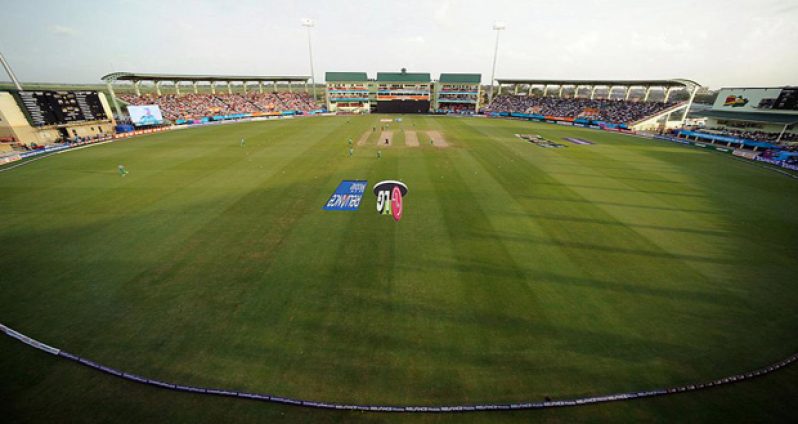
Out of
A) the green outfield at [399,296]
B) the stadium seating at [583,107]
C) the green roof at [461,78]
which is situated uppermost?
the green roof at [461,78]

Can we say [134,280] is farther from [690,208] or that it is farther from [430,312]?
[690,208]

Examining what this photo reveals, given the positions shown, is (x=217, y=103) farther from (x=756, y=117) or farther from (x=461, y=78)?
(x=756, y=117)

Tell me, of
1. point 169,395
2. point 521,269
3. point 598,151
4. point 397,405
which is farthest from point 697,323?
point 598,151

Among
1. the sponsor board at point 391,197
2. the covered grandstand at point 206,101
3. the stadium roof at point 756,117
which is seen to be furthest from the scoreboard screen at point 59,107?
the stadium roof at point 756,117

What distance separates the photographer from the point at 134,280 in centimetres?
1559

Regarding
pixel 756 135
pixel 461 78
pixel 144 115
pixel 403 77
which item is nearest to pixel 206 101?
Result: pixel 144 115

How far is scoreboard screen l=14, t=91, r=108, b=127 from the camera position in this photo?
1740 inches

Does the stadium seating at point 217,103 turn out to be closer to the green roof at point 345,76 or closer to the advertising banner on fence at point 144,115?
Answer: the advertising banner on fence at point 144,115

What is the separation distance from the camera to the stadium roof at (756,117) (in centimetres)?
4809

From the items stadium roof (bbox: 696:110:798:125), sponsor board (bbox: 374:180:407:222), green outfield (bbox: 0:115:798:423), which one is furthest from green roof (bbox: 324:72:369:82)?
stadium roof (bbox: 696:110:798:125)

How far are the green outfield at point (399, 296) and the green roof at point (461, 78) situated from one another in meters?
86.1

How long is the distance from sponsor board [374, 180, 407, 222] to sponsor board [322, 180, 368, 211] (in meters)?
1.60

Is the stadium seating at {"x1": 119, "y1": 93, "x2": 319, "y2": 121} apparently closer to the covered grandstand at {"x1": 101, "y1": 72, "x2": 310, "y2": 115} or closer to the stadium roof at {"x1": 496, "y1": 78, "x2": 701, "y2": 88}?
the covered grandstand at {"x1": 101, "y1": 72, "x2": 310, "y2": 115}

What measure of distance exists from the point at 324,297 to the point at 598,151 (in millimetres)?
48340
